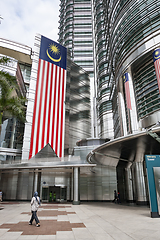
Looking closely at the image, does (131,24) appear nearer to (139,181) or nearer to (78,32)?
(139,181)

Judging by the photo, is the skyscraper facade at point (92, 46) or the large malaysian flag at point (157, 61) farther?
the skyscraper facade at point (92, 46)

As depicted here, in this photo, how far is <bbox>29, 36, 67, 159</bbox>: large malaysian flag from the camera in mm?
32719

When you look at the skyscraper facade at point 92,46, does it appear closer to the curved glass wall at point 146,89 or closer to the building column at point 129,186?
the building column at point 129,186

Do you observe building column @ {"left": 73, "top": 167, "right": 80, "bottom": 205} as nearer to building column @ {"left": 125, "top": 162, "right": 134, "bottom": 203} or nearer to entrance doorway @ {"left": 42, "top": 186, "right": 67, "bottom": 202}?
entrance doorway @ {"left": 42, "top": 186, "right": 67, "bottom": 202}

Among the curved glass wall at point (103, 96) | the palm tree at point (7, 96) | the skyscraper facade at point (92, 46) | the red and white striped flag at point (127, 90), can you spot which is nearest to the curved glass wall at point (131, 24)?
the red and white striped flag at point (127, 90)

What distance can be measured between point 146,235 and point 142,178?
15671 mm

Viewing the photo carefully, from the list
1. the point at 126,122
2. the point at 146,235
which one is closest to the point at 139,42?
the point at 126,122

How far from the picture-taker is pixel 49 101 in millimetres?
35250

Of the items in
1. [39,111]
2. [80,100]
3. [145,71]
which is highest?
[80,100]

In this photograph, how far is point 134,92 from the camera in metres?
27.7

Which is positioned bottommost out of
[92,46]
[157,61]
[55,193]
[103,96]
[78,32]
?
[55,193]

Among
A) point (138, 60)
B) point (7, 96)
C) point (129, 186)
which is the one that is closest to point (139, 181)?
point (129, 186)

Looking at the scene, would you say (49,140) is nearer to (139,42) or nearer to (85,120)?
(85,120)

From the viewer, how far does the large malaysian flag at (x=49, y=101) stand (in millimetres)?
32719
